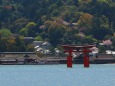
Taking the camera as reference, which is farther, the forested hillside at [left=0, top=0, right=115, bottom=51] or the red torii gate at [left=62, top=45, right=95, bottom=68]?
the forested hillside at [left=0, top=0, right=115, bottom=51]

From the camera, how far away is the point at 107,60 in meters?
117

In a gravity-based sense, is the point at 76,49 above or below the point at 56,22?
below

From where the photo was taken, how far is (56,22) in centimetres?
14012

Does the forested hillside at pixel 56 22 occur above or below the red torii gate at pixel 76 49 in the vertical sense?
above

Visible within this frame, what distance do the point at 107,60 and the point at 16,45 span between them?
14.5m

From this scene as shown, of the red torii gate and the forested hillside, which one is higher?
the forested hillside

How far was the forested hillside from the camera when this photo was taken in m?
134

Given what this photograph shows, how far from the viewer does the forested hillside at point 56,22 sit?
13400 cm

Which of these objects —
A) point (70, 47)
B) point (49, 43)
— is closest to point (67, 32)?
point (49, 43)

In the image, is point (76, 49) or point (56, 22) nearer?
point (76, 49)

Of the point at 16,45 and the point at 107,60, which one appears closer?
the point at 107,60

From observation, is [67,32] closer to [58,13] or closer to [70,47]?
[58,13]

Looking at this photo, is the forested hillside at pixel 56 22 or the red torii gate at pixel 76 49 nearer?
the red torii gate at pixel 76 49

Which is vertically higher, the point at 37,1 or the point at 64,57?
the point at 37,1
